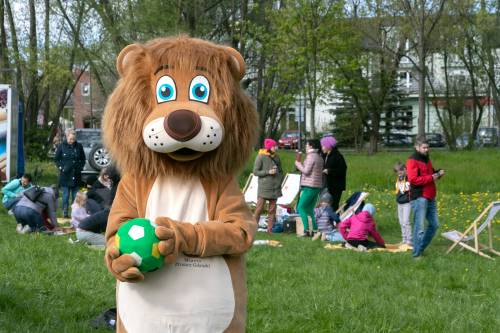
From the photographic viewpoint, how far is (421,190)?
10.5m

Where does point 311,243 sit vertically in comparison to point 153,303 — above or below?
below

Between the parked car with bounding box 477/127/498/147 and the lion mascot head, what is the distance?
162ft

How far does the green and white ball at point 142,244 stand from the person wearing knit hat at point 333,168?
1042 cm

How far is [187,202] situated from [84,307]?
3.06 meters

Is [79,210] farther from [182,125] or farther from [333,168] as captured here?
[182,125]

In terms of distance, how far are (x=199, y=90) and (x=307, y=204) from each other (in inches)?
380

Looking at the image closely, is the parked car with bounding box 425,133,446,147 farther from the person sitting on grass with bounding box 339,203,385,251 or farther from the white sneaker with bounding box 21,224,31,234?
the white sneaker with bounding box 21,224,31,234

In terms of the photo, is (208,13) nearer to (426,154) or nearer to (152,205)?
(426,154)

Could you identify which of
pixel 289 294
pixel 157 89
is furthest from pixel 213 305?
pixel 289 294

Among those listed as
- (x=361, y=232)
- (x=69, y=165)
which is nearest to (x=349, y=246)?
(x=361, y=232)

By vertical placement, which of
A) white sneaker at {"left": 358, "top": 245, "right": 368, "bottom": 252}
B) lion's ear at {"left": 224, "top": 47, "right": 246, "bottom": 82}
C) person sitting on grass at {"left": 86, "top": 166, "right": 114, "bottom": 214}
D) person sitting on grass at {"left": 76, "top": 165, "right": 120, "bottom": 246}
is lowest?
white sneaker at {"left": 358, "top": 245, "right": 368, "bottom": 252}

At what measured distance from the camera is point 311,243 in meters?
12.3

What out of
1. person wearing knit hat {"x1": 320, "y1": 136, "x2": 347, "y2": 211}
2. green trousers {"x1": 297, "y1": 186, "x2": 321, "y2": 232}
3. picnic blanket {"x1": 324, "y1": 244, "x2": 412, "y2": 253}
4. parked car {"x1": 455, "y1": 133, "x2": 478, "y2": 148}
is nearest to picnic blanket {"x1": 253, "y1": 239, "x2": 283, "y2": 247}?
picnic blanket {"x1": 324, "y1": 244, "x2": 412, "y2": 253}

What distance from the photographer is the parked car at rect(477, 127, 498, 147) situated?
52281mm
